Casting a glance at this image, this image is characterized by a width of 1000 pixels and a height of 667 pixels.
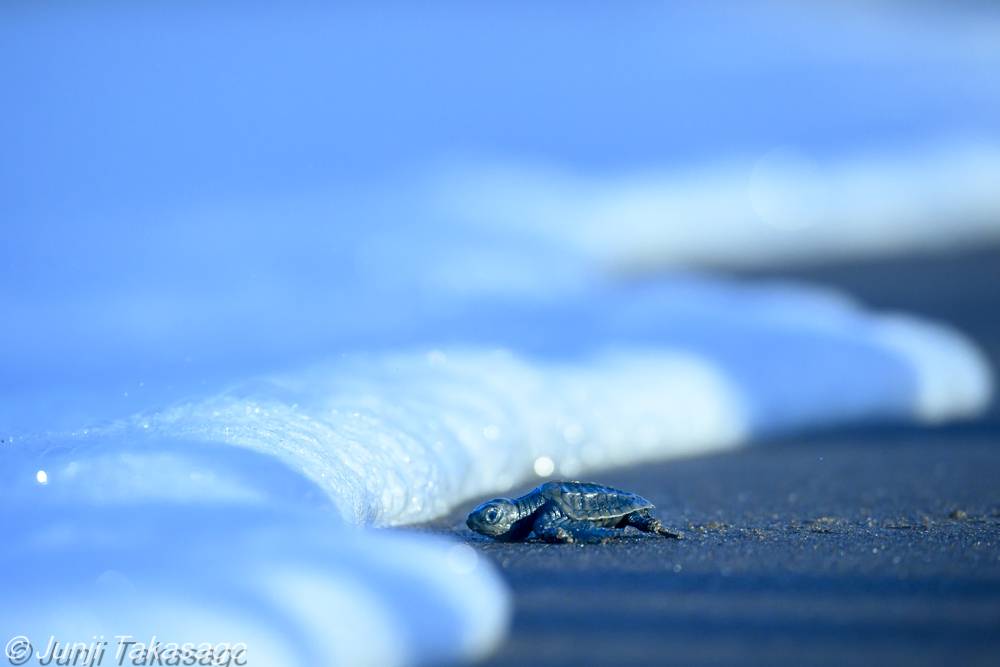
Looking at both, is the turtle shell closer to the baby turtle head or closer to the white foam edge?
the baby turtle head

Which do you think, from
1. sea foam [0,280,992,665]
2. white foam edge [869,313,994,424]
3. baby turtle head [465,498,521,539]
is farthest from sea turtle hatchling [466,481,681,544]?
white foam edge [869,313,994,424]

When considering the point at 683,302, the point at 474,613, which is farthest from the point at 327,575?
the point at 683,302

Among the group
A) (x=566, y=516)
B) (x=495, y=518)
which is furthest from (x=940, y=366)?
(x=495, y=518)

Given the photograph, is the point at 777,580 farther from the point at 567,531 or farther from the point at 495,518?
the point at 495,518

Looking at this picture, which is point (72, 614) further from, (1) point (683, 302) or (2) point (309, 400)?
(1) point (683, 302)

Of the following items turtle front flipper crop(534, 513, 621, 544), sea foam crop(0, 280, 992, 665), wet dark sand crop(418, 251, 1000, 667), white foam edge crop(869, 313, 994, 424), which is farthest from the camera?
white foam edge crop(869, 313, 994, 424)

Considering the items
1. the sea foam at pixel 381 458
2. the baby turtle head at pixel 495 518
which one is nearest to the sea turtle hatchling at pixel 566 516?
the baby turtle head at pixel 495 518

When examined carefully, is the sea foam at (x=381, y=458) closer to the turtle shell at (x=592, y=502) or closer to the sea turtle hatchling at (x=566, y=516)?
the sea turtle hatchling at (x=566, y=516)
